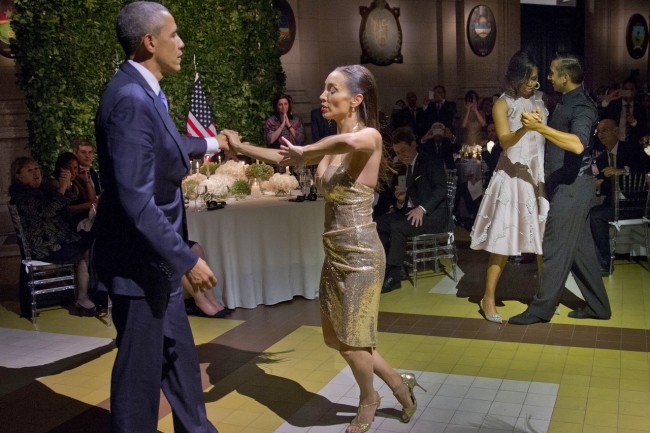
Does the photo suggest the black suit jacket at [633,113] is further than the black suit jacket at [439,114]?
No

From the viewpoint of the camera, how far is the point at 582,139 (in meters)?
5.01

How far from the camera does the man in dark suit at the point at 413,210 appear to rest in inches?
264

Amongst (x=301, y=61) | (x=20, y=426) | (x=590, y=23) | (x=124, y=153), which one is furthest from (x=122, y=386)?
(x=590, y=23)

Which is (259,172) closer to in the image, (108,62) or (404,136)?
(404,136)

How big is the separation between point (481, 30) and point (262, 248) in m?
10.3

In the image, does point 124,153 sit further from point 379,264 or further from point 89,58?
point 89,58

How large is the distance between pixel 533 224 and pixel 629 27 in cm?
1440

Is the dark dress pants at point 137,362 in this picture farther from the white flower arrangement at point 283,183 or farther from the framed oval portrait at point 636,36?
the framed oval portrait at point 636,36

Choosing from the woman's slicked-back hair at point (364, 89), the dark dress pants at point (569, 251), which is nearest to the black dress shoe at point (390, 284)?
the dark dress pants at point (569, 251)

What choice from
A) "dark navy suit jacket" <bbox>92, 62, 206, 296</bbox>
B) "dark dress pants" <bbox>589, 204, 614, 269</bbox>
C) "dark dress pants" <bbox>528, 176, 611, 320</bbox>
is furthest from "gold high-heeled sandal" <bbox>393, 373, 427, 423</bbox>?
"dark dress pants" <bbox>589, 204, 614, 269</bbox>

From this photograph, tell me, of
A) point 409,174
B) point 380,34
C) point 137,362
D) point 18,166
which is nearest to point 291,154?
point 137,362

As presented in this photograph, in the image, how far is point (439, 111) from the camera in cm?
1224

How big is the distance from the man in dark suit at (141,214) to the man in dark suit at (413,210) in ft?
13.0

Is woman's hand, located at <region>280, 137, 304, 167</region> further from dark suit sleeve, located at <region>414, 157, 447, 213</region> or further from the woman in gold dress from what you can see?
dark suit sleeve, located at <region>414, 157, 447, 213</region>
